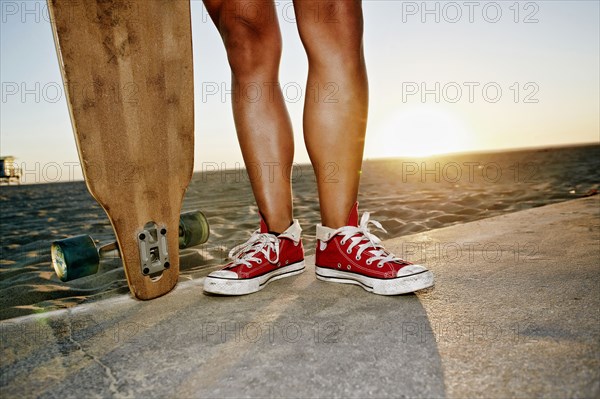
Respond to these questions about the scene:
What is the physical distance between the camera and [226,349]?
0.86 m

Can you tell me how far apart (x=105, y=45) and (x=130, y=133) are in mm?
311

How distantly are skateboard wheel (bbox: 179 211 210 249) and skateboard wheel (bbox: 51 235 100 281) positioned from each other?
327mm

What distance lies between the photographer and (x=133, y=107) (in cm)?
134

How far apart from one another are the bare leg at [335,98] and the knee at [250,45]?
0.16 metres

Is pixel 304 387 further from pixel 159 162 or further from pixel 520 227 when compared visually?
pixel 520 227

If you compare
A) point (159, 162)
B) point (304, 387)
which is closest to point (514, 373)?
point (304, 387)

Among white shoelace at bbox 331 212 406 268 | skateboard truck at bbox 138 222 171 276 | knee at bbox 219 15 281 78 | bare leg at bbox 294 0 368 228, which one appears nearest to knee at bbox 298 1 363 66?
bare leg at bbox 294 0 368 228

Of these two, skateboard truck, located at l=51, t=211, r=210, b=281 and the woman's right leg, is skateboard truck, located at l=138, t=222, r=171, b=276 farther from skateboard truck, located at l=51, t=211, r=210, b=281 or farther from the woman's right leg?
the woman's right leg

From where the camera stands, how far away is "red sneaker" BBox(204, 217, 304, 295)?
1.25 meters

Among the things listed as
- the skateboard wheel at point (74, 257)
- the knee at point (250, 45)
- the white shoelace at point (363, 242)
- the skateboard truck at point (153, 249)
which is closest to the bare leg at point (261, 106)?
the knee at point (250, 45)

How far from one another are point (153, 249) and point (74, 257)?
26cm

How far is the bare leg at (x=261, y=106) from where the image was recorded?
4.75 feet

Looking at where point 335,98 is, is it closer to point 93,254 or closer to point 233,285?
point 233,285

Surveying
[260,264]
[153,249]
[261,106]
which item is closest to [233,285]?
[260,264]
